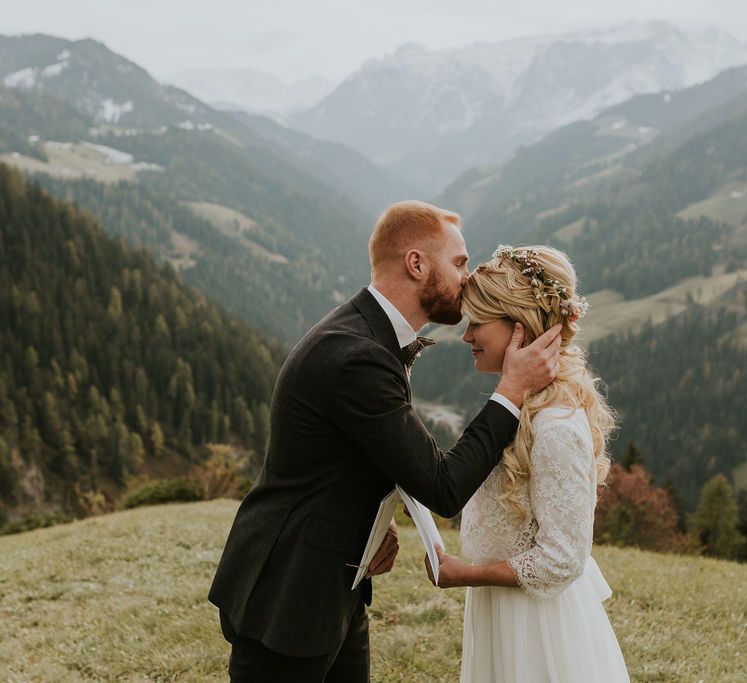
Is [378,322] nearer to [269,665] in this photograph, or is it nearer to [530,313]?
[530,313]

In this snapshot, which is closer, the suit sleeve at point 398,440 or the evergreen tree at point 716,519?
the suit sleeve at point 398,440

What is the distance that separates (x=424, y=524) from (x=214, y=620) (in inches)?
276

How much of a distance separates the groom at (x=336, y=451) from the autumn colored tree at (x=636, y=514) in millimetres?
51420

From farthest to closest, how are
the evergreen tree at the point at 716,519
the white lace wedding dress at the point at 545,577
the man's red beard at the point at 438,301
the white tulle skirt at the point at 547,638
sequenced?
the evergreen tree at the point at 716,519 < the white tulle skirt at the point at 547,638 < the man's red beard at the point at 438,301 < the white lace wedding dress at the point at 545,577

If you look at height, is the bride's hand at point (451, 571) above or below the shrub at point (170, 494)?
above

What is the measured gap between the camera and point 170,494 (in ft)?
109

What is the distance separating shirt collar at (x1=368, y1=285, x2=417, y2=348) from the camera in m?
4.58

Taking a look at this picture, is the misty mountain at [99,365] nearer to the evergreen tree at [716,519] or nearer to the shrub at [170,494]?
the shrub at [170,494]

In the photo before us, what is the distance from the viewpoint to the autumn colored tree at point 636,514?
53.5m

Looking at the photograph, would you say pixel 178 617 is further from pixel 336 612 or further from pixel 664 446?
pixel 664 446

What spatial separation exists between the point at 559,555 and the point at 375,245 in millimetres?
2413

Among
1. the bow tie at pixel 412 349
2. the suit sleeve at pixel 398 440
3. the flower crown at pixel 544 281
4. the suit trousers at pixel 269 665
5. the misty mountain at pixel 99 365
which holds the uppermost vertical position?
the flower crown at pixel 544 281

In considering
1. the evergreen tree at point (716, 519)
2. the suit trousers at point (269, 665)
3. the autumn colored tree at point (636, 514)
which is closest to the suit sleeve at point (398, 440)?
the suit trousers at point (269, 665)

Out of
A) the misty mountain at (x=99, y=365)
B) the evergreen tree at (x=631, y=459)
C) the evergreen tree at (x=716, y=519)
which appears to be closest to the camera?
the evergreen tree at (x=716, y=519)
